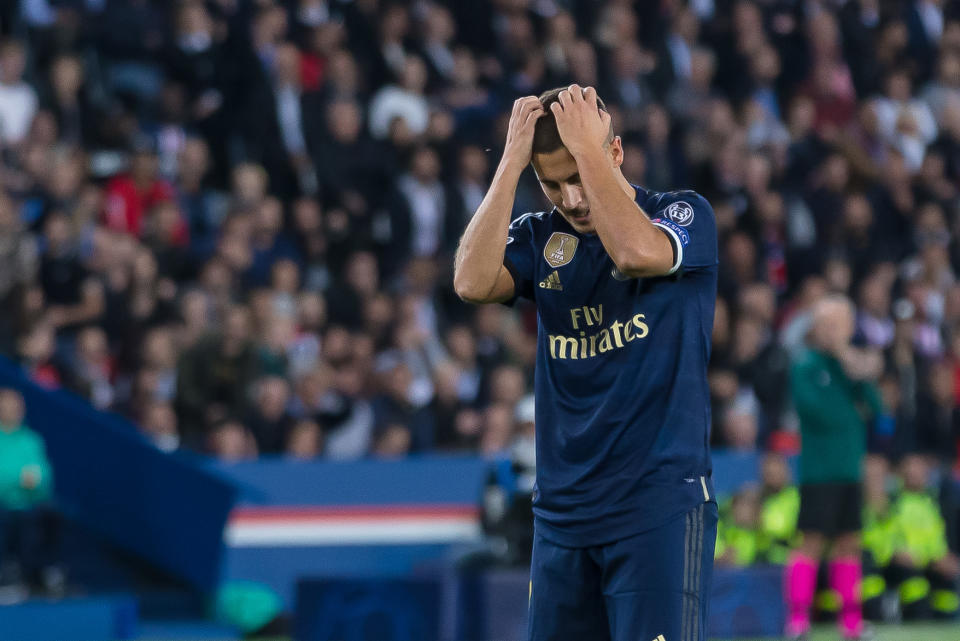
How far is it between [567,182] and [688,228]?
333 mm

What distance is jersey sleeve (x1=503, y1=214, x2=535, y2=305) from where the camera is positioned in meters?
3.95

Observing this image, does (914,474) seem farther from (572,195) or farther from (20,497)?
(572,195)

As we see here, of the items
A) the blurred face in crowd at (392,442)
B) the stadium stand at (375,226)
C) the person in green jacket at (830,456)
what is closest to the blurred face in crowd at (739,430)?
the stadium stand at (375,226)

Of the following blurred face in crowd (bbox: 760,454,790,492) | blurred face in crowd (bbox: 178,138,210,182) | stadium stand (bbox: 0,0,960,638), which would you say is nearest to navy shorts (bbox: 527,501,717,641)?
stadium stand (bbox: 0,0,960,638)

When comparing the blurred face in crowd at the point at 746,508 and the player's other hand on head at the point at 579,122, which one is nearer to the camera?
the player's other hand on head at the point at 579,122

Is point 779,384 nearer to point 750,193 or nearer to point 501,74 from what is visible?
point 750,193

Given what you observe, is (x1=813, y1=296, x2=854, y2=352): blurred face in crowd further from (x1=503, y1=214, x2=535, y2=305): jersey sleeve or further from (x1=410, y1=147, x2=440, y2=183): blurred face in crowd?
(x1=503, y1=214, x2=535, y2=305): jersey sleeve

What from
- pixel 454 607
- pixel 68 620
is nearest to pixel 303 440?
pixel 454 607

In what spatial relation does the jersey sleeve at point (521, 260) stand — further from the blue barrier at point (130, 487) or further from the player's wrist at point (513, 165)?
the blue barrier at point (130, 487)

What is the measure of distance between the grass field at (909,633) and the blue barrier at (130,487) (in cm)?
397

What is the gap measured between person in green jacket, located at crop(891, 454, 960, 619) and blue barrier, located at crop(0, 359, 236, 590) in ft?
18.0

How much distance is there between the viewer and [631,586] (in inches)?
141

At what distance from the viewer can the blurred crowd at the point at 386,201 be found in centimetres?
1102

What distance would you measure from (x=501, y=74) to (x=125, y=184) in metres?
4.45
